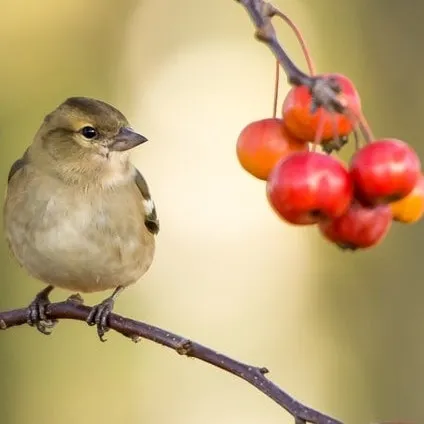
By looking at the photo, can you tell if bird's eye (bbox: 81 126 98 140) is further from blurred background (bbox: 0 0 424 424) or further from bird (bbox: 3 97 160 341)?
blurred background (bbox: 0 0 424 424)

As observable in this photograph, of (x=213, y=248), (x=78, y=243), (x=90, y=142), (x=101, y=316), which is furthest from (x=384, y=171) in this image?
(x=213, y=248)

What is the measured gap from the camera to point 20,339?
8305 millimetres

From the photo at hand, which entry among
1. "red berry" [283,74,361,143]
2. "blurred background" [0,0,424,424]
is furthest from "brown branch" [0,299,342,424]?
"blurred background" [0,0,424,424]

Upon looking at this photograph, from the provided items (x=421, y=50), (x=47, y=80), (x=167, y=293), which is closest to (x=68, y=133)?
(x=421, y=50)

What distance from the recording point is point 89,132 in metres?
3.83

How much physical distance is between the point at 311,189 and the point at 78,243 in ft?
5.49

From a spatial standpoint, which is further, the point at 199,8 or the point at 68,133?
the point at 199,8

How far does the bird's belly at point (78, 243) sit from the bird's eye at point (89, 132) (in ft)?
0.82

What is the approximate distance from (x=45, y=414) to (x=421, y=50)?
3.96 meters

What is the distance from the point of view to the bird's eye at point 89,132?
3814 millimetres

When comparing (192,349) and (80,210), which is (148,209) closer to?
(80,210)

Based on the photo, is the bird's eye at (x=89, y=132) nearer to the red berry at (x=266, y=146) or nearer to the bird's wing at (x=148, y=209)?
the bird's wing at (x=148, y=209)

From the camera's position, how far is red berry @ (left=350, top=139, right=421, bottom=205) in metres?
2.04

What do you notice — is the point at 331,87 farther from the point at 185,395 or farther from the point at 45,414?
the point at 185,395
